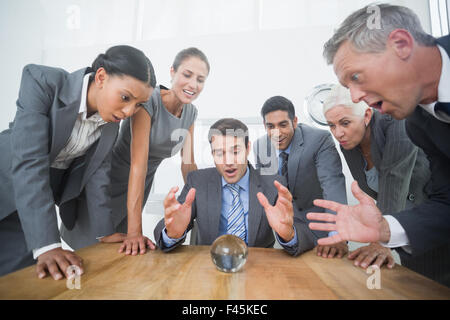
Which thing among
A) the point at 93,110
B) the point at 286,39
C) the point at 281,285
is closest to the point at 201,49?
the point at 286,39

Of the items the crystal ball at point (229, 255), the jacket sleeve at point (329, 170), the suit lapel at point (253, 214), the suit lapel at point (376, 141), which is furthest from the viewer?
A: the jacket sleeve at point (329, 170)

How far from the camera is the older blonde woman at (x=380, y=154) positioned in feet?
3.96

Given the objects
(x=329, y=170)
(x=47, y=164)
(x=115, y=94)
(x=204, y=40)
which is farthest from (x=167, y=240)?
(x=204, y=40)

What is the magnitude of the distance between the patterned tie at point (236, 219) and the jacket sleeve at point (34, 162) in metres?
0.72

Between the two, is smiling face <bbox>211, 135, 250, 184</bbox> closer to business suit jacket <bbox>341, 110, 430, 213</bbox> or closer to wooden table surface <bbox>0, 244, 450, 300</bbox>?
wooden table surface <bbox>0, 244, 450, 300</bbox>

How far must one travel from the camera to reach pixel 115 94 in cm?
107

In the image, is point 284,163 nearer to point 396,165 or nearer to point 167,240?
point 396,165

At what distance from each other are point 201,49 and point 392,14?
1.17m

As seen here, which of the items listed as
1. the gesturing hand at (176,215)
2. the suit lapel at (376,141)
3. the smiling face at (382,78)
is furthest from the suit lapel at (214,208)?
the suit lapel at (376,141)

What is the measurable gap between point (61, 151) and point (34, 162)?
0.24 meters

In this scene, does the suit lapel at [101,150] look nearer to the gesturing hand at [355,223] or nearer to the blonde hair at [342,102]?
the gesturing hand at [355,223]
